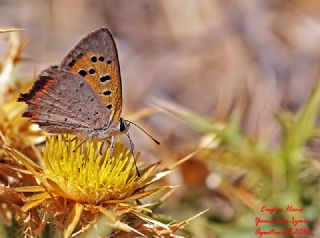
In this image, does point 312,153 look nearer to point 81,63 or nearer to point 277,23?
point 81,63

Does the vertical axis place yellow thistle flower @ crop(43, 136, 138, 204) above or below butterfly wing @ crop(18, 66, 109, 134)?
below

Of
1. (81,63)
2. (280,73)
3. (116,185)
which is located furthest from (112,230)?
(280,73)

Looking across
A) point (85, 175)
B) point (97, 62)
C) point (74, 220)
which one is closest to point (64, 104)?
point (97, 62)

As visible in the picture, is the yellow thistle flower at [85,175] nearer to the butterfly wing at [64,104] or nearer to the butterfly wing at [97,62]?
the butterfly wing at [64,104]

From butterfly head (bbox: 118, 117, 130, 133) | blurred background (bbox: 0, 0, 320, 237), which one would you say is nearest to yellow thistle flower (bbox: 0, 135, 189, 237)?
butterfly head (bbox: 118, 117, 130, 133)

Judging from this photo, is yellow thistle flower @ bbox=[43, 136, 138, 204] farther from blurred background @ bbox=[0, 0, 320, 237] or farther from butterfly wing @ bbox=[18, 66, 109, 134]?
blurred background @ bbox=[0, 0, 320, 237]

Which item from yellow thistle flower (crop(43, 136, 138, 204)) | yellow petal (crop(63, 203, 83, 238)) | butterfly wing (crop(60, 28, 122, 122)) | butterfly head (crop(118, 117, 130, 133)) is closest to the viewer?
yellow petal (crop(63, 203, 83, 238))

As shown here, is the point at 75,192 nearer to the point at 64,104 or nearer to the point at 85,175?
the point at 85,175
